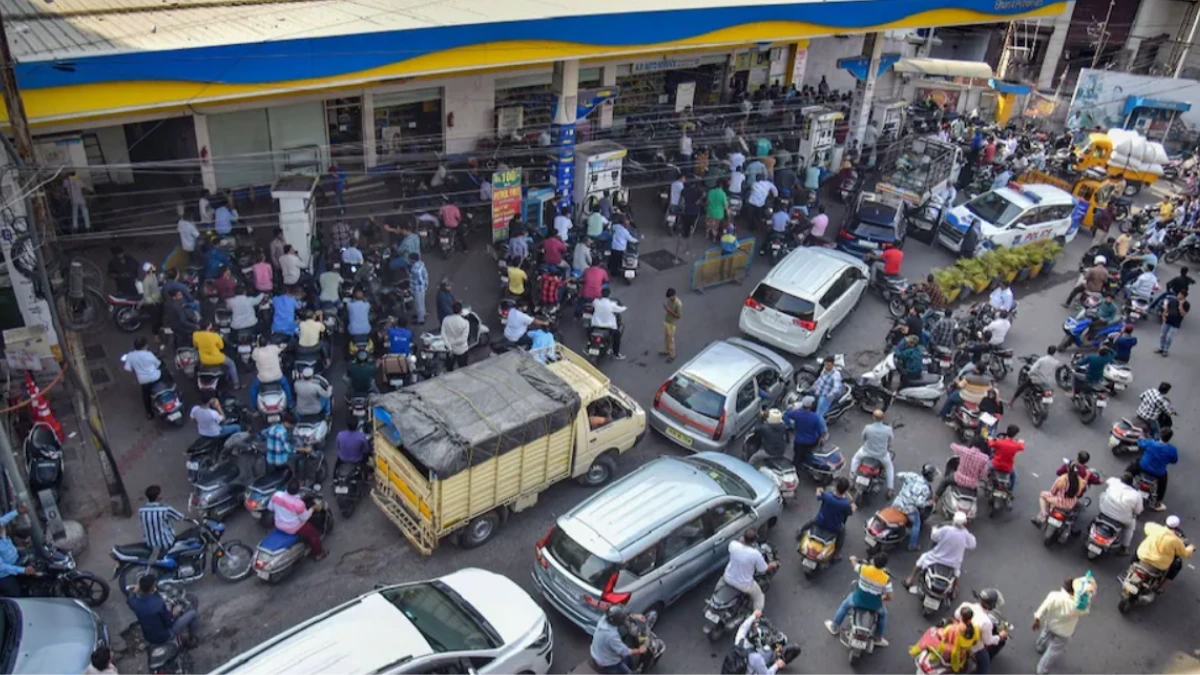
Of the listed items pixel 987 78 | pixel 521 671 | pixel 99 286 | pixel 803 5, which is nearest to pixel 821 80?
pixel 987 78

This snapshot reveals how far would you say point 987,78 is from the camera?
31547 mm

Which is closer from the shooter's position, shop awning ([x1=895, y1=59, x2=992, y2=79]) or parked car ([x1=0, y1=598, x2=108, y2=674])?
parked car ([x1=0, y1=598, x2=108, y2=674])

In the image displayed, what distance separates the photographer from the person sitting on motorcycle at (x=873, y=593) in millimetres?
10008

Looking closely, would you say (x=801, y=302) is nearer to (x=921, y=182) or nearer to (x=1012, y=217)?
(x=921, y=182)

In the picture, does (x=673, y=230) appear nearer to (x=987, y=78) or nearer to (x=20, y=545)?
(x=20, y=545)

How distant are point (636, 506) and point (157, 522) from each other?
220 inches

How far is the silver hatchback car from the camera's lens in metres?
9.95

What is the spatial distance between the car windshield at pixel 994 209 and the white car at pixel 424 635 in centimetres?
A: 1685

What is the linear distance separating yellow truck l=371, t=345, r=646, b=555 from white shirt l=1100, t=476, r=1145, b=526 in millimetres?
6708

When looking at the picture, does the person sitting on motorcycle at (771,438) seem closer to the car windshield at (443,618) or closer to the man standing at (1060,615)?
the man standing at (1060,615)

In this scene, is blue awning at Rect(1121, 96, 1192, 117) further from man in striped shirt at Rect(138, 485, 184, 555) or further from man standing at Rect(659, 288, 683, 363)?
man in striped shirt at Rect(138, 485, 184, 555)

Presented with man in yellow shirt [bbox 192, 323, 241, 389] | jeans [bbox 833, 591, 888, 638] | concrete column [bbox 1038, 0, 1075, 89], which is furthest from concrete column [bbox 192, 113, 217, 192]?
concrete column [bbox 1038, 0, 1075, 89]

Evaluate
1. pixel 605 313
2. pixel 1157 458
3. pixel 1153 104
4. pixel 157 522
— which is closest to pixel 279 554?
pixel 157 522

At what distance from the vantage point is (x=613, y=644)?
929 centimetres
